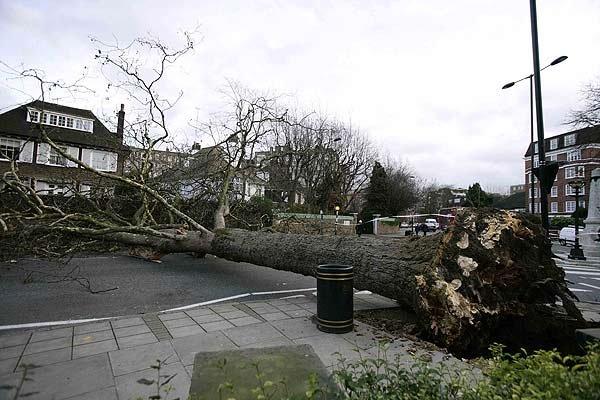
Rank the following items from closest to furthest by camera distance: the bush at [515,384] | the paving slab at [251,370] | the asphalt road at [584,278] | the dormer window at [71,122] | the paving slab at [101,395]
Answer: the bush at [515,384] < the paving slab at [251,370] < the paving slab at [101,395] < the asphalt road at [584,278] < the dormer window at [71,122]

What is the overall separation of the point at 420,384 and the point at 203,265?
859 centimetres

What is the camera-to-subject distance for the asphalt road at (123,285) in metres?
5.18

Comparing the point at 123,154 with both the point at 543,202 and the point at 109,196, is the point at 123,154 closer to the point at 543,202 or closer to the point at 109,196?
the point at 109,196

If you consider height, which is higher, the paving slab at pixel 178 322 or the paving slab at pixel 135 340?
the paving slab at pixel 135 340

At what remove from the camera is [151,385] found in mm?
2809

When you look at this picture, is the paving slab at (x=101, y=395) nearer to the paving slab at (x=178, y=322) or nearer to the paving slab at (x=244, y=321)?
the paving slab at (x=178, y=322)

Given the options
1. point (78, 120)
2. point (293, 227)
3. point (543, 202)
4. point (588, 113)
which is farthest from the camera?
point (78, 120)

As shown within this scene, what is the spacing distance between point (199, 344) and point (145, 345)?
1.92 feet

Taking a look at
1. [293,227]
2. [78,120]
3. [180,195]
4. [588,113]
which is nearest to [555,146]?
[588,113]

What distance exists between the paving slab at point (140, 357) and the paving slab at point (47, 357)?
1.43ft

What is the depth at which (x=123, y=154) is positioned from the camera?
1204cm

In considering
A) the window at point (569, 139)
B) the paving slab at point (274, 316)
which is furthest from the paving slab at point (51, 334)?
the window at point (569, 139)

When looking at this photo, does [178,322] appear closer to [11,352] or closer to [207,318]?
[207,318]

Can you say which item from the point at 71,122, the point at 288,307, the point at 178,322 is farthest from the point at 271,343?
the point at 71,122
